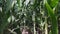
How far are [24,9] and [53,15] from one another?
3.17 feet

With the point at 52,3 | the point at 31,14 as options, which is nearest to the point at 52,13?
the point at 52,3

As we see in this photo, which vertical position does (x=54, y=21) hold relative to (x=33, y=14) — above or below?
below

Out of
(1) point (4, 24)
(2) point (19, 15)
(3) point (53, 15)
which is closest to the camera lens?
(3) point (53, 15)

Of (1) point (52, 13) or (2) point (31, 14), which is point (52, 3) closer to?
(1) point (52, 13)

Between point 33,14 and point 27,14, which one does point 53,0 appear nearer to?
point 33,14

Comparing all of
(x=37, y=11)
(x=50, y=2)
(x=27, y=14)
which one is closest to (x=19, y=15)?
(x=27, y=14)

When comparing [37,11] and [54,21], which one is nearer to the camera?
[54,21]

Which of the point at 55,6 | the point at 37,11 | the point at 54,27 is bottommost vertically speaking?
the point at 54,27

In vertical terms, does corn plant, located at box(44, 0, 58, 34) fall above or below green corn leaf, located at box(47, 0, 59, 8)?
below

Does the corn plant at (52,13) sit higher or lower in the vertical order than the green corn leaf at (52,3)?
lower

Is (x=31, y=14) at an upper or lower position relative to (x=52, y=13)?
upper

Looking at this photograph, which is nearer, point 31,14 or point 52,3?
point 52,3

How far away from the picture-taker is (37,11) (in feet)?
5.37

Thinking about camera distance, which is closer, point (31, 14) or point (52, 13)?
point (52, 13)
